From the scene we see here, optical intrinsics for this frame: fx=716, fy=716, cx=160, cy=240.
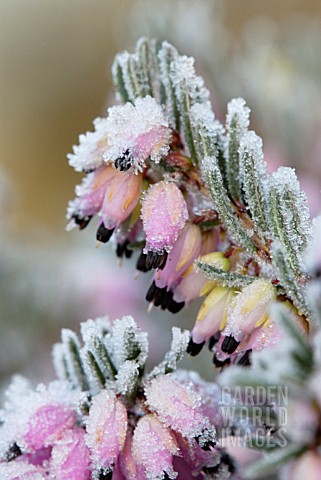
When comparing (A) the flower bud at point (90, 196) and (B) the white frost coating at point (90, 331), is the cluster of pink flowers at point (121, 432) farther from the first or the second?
(A) the flower bud at point (90, 196)

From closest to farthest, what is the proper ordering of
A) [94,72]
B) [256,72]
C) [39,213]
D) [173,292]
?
1. [173,292]
2. [256,72]
3. [39,213]
4. [94,72]

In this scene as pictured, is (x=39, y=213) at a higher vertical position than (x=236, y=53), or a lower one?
higher

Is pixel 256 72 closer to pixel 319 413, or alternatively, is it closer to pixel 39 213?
pixel 319 413

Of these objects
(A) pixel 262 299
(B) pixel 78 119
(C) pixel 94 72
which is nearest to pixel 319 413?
(A) pixel 262 299

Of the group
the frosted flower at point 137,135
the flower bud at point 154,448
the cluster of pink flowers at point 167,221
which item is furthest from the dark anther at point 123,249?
the flower bud at point 154,448

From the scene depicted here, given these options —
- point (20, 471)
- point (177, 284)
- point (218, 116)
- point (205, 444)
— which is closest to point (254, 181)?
point (177, 284)

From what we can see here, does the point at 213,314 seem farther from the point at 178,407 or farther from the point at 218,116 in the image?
the point at 218,116
